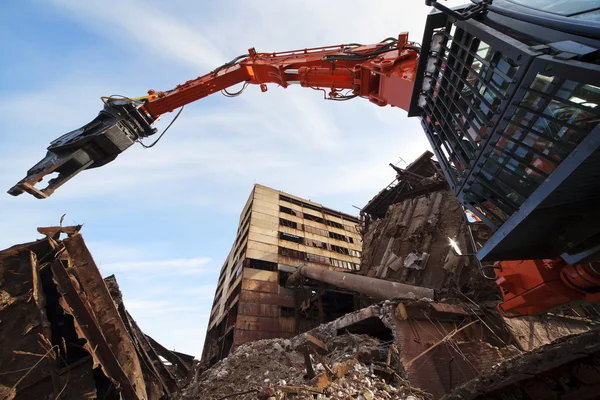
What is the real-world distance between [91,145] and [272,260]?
19.4 metres

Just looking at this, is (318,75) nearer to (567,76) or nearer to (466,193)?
(466,193)

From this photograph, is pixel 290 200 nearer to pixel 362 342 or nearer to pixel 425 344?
pixel 362 342

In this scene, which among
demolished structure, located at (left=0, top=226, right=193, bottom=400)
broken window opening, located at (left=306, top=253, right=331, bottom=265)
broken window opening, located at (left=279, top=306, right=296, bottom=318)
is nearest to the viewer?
demolished structure, located at (left=0, top=226, right=193, bottom=400)

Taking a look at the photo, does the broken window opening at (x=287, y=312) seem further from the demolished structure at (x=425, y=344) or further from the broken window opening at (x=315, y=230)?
the broken window opening at (x=315, y=230)

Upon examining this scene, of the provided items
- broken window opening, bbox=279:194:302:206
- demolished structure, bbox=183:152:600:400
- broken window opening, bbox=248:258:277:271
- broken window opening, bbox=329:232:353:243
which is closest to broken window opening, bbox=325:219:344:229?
broken window opening, bbox=329:232:353:243

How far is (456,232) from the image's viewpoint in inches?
511

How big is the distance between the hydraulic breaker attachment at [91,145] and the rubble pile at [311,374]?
5.14 metres

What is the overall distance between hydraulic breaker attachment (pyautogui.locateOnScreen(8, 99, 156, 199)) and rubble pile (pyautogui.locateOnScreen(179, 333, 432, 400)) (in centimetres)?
514

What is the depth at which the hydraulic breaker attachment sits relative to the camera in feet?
17.6

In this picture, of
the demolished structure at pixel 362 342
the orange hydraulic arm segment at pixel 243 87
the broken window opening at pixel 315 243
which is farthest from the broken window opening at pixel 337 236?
the orange hydraulic arm segment at pixel 243 87

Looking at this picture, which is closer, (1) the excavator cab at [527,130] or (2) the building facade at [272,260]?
(1) the excavator cab at [527,130]

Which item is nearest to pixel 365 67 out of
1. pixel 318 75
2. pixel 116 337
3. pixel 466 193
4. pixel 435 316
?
pixel 318 75

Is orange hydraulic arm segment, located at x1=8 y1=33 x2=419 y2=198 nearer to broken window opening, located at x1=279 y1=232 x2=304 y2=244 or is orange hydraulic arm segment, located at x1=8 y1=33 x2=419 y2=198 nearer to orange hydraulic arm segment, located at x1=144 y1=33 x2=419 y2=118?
orange hydraulic arm segment, located at x1=144 y1=33 x2=419 y2=118

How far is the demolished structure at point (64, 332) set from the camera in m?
3.15
